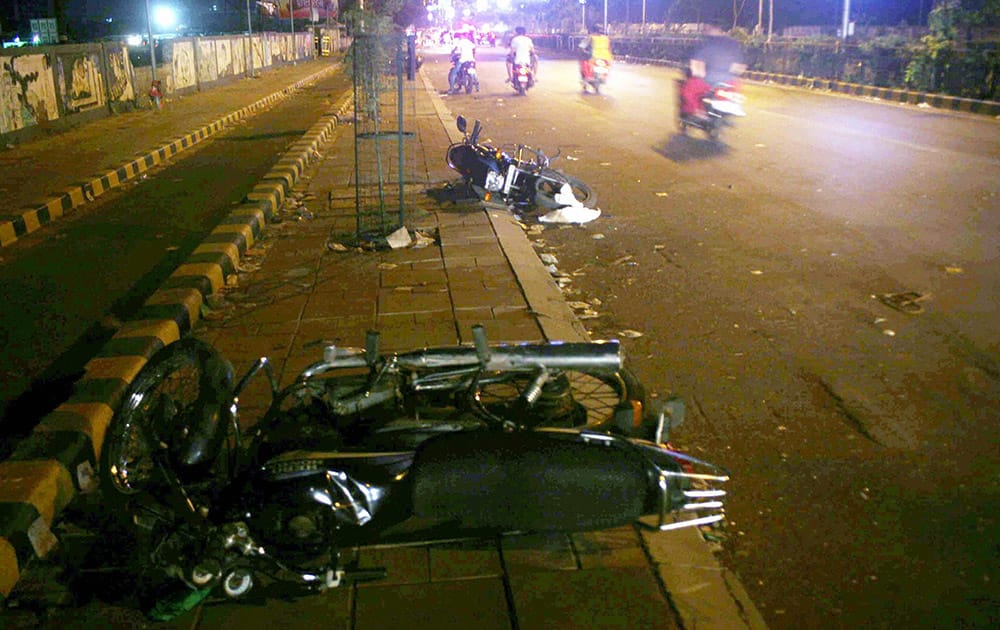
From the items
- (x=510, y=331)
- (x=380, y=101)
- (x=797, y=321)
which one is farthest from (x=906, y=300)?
(x=380, y=101)

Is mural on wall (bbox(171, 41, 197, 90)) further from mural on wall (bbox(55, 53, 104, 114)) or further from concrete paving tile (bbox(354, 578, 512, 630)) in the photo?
concrete paving tile (bbox(354, 578, 512, 630))

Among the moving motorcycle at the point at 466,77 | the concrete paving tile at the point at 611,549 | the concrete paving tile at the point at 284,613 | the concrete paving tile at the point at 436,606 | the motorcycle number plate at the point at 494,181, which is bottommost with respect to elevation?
the concrete paving tile at the point at 284,613

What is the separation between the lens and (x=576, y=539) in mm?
3232

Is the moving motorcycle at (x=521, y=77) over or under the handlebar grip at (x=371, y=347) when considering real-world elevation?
over

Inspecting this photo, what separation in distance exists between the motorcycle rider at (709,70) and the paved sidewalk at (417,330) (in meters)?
4.85

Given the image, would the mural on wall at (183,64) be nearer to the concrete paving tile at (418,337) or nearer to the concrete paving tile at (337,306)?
the concrete paving tile at (337,306)

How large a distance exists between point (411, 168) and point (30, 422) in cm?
827

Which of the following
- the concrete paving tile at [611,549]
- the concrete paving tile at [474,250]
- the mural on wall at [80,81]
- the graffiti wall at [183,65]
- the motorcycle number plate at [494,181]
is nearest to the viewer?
the concrete paving tile at [611,549]

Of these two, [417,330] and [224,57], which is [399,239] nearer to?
[417,330]

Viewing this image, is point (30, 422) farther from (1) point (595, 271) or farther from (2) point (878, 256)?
(2) point (878, 256)

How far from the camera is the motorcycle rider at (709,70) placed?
14.7m

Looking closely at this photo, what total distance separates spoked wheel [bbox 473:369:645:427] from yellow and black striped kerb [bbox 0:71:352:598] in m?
1.59

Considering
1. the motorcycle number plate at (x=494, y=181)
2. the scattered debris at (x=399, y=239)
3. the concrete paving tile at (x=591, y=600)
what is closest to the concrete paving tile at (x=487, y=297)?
the scattered debris at (x=399, y=239)

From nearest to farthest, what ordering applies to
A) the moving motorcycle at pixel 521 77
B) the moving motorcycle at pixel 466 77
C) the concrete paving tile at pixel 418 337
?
the concrete paving tile at pixel 418 337
the moving motorcycle at pixel 521 77
the moving motorcycle at pixel 466 77
